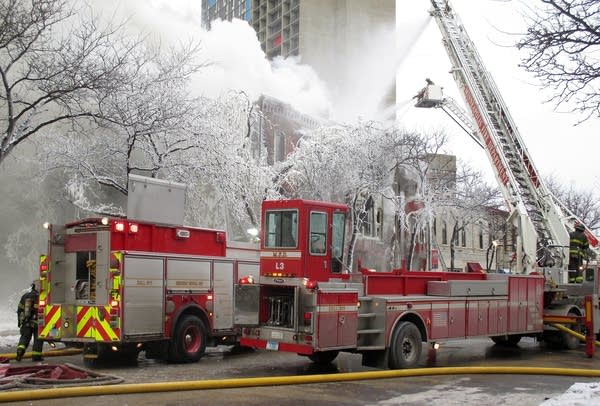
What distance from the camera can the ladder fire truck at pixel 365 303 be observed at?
405 inches

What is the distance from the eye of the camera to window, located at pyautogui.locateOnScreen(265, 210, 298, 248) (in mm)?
11034

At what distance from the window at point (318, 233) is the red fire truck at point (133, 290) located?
117 inches

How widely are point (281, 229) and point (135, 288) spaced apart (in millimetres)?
2837

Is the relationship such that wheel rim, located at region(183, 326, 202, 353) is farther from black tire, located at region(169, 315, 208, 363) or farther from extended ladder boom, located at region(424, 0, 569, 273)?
extended ladder boom, located at region(424, 0, 569, 273)

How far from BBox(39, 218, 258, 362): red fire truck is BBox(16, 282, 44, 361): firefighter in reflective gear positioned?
0.32 m

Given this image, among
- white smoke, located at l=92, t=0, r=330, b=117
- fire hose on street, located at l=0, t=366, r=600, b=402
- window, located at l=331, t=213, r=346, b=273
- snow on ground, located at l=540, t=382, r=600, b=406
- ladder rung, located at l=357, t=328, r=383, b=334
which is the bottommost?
fire hose on street, located at l=0, t=366, r=600, b=402

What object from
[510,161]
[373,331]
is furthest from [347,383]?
[510,161]

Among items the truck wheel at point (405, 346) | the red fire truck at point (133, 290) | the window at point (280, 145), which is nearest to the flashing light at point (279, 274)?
the truck wheel at point (405, 346)

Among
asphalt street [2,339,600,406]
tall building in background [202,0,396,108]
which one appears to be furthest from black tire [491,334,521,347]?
tall building in background [202,0,396,108]

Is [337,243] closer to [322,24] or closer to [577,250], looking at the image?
[577,250]

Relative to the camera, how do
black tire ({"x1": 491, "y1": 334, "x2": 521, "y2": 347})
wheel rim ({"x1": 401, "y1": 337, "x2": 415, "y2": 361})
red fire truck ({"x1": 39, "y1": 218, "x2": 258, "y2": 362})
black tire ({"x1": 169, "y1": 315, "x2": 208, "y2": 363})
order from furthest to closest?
black tire ({"x1": 491, "y1": 334, "x2": 521, "y2": 347}) → black tire ({"x1": 169, "y1": 315, "x2": 208, "y2": 363}) → red fire truck ({"x1": 39, "y1": 218, "x2": 258, "y2": 362}) → wheel rim ({"x1": 401, "y1": 337, "x2": 415, "y2": 361})

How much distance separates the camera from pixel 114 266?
1130 cm

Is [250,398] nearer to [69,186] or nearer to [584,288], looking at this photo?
[584,288]

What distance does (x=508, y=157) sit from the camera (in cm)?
2080
